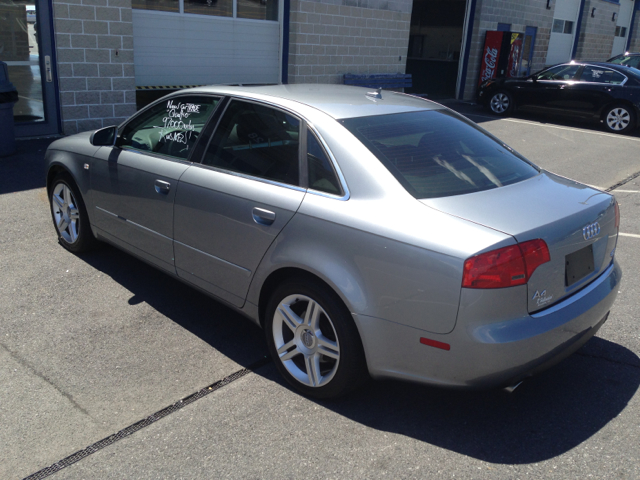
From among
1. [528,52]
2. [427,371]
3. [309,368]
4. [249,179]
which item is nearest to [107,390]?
[309,368]

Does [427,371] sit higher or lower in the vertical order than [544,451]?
higher

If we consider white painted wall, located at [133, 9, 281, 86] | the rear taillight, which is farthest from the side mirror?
white painted wall, located at [133, 9, 281, 86]

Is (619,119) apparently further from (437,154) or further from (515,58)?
(437,154)

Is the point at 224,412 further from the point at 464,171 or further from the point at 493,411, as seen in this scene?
the point at 464,171

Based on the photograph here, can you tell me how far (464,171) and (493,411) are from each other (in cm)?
133

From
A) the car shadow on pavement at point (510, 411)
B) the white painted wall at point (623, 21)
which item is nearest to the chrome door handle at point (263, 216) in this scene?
the car shadow on pavement at point (510, 411)

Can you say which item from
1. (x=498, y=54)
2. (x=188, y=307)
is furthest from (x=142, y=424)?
(x=498, y=54)

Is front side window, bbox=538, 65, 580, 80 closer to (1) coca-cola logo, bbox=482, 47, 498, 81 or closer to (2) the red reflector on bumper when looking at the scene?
(1) coca-cola logo, bbox=482, 47, 498, 81

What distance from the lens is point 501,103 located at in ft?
51.4

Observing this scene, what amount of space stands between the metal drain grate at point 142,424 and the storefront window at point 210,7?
8.88 metres

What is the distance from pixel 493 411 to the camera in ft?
10.8

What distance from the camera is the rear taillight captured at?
104 inches

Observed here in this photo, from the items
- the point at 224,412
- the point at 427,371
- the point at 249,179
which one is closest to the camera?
the point at 427,371

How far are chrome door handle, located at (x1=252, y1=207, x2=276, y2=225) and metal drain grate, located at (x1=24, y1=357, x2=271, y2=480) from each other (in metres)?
0.93
